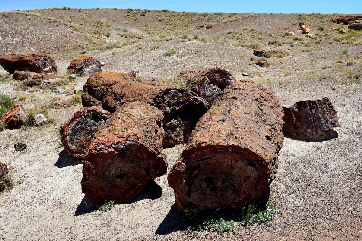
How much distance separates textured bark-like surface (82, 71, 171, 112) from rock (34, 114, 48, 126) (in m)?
1.68

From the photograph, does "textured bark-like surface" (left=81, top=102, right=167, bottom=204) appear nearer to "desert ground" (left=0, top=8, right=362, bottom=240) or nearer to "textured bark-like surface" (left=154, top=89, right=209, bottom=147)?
"desert ground" (left=0, top=8, right=362, bottom=240)

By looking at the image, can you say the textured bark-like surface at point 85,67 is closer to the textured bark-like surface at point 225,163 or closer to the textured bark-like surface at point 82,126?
the textured bark-like surface at point 82,126

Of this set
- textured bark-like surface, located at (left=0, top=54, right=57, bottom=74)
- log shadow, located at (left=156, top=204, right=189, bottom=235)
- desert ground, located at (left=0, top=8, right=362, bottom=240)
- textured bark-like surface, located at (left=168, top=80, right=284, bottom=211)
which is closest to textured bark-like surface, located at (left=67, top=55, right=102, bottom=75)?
desert ground, located at (left=0, top=8, right=362, bottom=240)

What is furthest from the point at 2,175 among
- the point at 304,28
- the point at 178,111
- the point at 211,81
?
the point at 304,28

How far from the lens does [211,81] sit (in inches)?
395

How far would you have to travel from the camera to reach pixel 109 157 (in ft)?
16.2

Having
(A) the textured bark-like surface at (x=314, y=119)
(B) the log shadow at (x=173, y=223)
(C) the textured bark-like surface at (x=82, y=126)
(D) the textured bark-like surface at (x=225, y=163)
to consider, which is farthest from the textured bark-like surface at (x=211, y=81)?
(B) the log shadow at (x=173, y=223)

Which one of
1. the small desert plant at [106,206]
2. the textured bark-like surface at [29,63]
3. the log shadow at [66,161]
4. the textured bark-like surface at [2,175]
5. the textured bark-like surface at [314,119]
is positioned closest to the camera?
the small desert plant at [106,206]

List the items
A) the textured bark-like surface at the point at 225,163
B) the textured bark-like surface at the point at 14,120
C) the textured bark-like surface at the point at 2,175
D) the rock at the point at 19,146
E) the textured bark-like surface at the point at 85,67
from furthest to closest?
the textured bark-like surface at the point at 85,67
the textured bark-like surface at the point at 14,120
the rock at the point at 19,146
the textured bark-like surface at the point at 2,175
the textured bark-like surface at the point at 225,163

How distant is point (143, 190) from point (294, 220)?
2.53 metres

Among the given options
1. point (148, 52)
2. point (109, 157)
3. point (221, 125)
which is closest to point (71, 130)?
point (109, 157)

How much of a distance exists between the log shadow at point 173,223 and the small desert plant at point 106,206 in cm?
100

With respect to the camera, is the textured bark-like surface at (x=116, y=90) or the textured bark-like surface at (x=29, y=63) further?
the textured bark-like surface at (x=29, y=63)

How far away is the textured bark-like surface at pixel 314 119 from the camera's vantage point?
7297 mm
